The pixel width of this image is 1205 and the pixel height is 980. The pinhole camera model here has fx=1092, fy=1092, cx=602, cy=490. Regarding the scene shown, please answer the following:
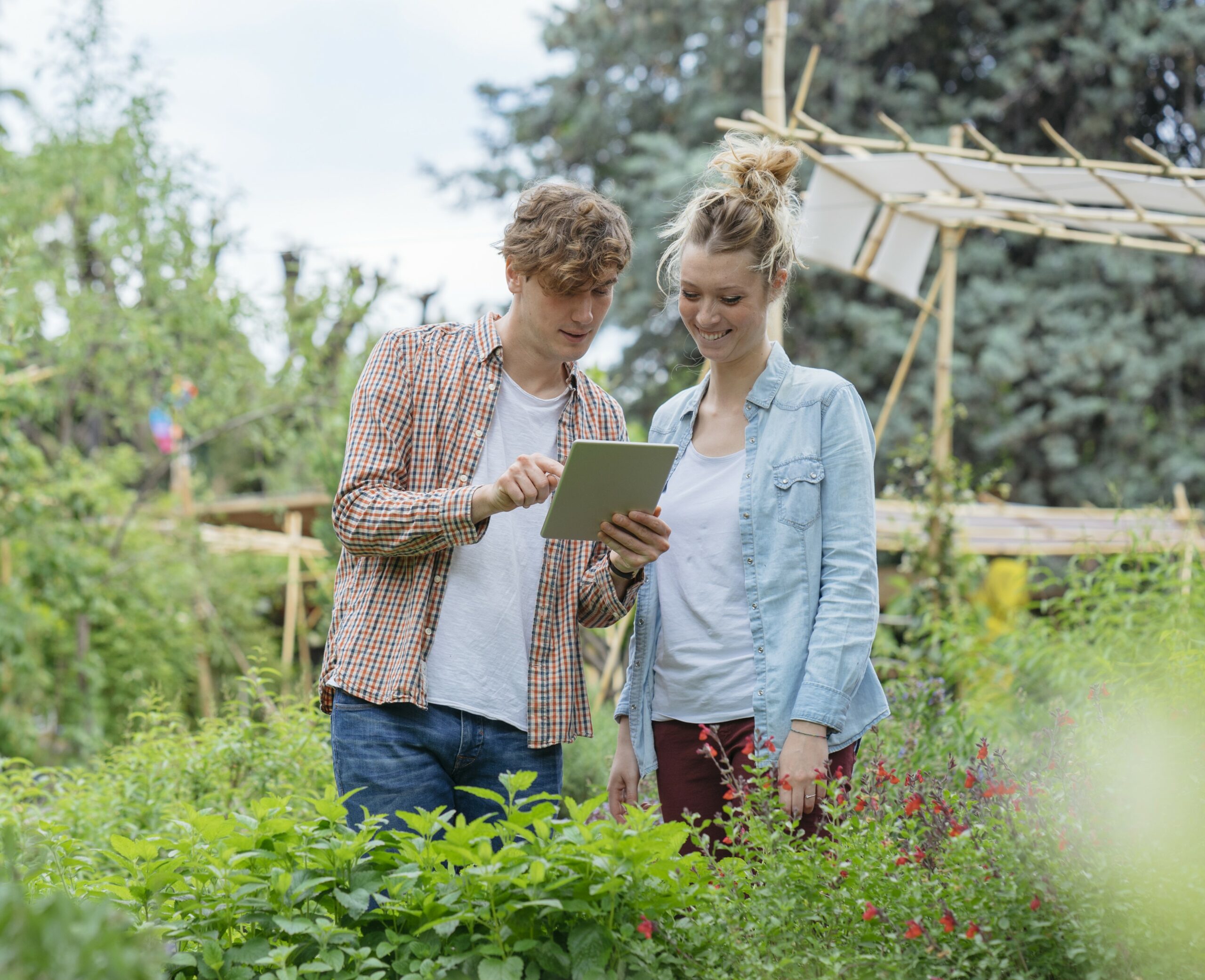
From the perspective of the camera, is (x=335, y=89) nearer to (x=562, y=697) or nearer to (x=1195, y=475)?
(x=1195, y=475)

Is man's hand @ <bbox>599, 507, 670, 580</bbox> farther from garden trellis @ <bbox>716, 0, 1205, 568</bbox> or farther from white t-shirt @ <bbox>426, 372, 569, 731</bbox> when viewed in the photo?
garden trellis @ <bbox>716, 0, 1205, 568</bbox>

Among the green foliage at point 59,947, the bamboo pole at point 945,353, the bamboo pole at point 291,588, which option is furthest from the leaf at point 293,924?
the bamboo pole at point 291,588

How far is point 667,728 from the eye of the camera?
81.7 inches

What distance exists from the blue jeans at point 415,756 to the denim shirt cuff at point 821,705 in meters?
0.51

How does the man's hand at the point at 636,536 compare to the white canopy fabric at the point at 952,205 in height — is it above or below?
below

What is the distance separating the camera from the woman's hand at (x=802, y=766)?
72.6 inches

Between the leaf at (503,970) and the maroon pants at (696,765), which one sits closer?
the leaf at (503,970)

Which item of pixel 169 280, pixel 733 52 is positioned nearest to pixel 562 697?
pixel 169 280

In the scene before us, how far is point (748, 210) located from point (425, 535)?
0.83 m

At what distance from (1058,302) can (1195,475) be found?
7.62ft

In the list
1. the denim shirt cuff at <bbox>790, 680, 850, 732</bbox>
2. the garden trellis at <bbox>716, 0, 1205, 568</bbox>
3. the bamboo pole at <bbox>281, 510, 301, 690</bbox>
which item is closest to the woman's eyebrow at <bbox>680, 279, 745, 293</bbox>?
the denim shirt cuff at <bbox>790, 680, 850, 732</bbox>

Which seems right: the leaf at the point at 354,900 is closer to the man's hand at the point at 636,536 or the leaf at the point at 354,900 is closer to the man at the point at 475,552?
the man at the point at 475,552

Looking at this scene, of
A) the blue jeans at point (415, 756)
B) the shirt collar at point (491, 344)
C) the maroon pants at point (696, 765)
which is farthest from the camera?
the shirt collar at point (491, 344)

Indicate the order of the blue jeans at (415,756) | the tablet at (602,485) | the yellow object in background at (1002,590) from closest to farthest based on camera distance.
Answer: the tablet at (602,485), the blue jeans at (415,756), the yellow object in background at (1002,590)
